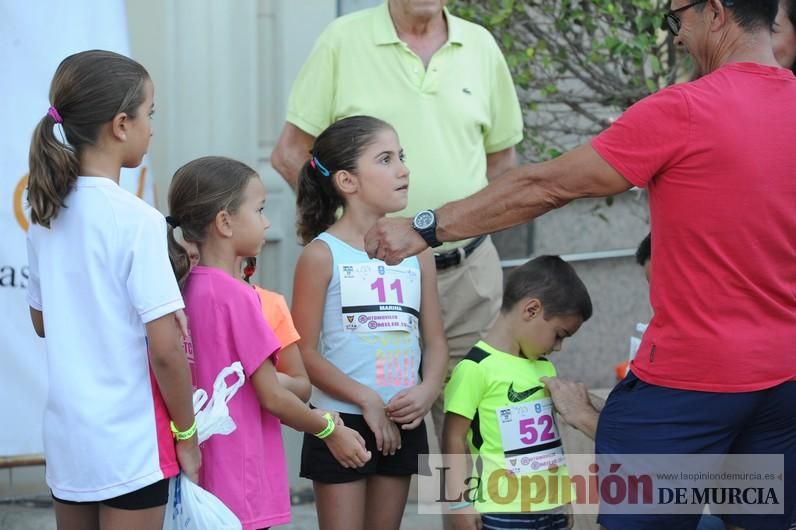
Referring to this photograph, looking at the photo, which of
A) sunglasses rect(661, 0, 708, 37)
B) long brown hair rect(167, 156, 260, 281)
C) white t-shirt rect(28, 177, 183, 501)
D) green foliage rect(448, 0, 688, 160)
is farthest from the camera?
green foliage rect(448, 0, 688, 160)

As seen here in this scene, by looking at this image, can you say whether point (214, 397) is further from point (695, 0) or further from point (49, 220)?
point (695, 0)

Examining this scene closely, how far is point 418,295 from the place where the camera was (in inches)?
154

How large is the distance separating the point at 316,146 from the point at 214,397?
113cm

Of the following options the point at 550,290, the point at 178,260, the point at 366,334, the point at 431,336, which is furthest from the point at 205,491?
the point at 550,290

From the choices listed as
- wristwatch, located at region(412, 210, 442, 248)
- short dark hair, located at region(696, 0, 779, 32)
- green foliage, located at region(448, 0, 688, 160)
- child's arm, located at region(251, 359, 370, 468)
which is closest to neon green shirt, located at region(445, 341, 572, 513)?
child's arm, located at region(251, 359, 370, 468)

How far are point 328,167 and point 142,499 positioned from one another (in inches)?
55.2

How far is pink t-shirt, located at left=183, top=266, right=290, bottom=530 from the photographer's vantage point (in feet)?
10.8

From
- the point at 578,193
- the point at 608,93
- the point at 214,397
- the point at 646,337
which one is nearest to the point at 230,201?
the point at 214,397

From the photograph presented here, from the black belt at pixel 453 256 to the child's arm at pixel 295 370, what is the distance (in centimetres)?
93

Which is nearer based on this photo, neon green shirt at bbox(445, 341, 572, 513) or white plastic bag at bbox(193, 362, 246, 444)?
white plastic bag at bbox(193, 362, 246, 444)

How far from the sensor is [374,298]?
3.81 meters

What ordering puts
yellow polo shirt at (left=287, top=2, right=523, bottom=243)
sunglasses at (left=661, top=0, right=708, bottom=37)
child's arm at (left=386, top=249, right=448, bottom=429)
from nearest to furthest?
sunglasses at (left=661, top=0, right=708, bottom=37) < child's arm at (left=386, top=249, right=448, bottom=429) < yellow polo shirt at (left=287, top=2, right=523, bottom=243)

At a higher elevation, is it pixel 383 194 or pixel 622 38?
pixel 622 38

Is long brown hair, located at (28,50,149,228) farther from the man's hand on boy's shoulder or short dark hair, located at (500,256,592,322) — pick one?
the man's hand on boy's shoulder
